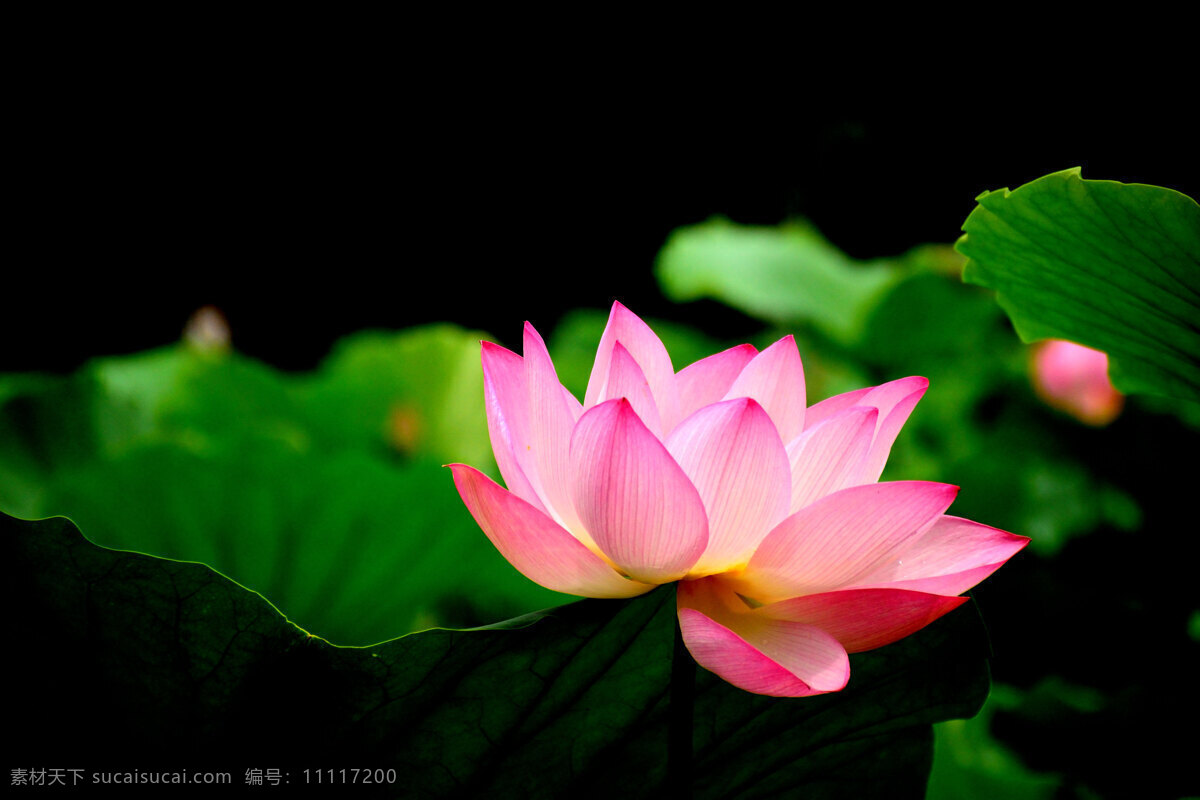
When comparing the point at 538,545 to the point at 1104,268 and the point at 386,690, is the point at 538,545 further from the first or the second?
the point at 1104,268

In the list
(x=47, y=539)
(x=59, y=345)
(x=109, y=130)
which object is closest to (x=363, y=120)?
(x=109, y=130)

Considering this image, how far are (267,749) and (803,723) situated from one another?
0.63 ft

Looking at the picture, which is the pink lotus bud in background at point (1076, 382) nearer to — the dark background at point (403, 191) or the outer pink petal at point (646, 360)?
the dark background at point (403, 191)

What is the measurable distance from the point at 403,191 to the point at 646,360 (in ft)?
8.28

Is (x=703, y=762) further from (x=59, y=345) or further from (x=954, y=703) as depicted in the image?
(x=59, y=345)

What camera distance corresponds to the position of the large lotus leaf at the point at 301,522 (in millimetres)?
640

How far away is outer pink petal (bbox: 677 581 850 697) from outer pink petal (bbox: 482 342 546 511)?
6 centimetres

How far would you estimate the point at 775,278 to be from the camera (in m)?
1.99

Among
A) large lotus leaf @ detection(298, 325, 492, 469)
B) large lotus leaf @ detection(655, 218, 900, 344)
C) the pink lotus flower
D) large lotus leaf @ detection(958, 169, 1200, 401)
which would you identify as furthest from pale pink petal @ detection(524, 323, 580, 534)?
large lotus leaf @ detection(655, 218, 900, 344)

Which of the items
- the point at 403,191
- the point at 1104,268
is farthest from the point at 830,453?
the point at 403,191

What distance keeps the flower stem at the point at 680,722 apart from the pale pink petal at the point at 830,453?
0.19ft

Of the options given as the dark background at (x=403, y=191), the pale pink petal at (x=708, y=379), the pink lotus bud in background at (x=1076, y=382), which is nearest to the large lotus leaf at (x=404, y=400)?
the pale pink petal at (x=708, y=379)

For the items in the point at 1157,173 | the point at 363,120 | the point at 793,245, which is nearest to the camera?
the point at 1157,173

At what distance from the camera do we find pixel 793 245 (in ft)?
7.06
